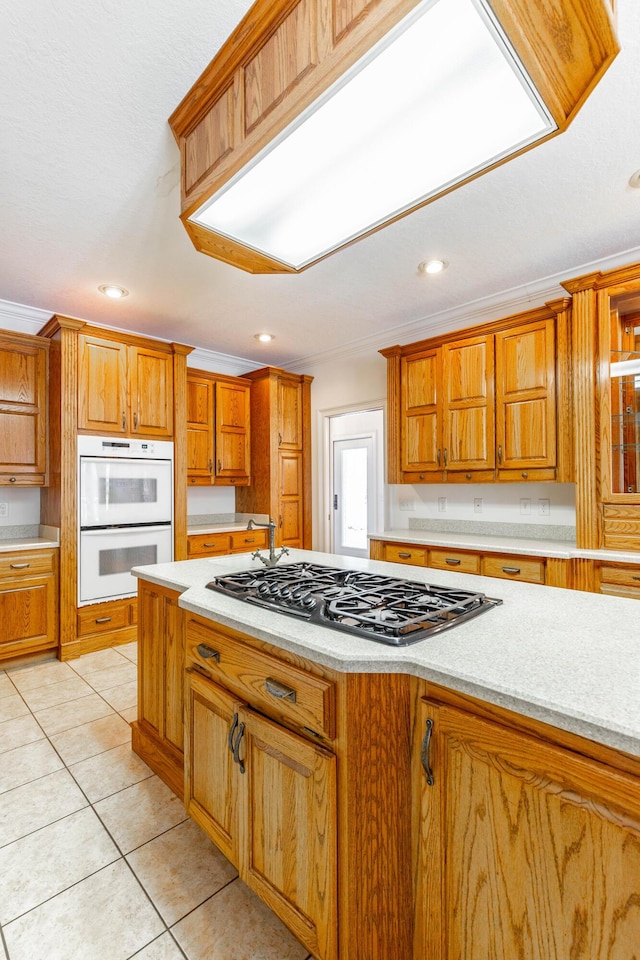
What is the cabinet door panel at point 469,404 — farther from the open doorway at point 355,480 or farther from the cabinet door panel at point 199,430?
the cabinet door panel at point 199,430

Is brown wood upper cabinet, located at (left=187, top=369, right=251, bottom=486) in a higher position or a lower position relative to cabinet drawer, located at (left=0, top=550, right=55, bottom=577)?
higher

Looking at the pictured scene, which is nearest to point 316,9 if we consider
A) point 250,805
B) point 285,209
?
point 285,209

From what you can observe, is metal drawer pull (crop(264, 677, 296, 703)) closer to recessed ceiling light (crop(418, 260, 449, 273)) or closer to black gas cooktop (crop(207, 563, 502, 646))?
black gas cooktop (crop(207, 563, 502, 646))

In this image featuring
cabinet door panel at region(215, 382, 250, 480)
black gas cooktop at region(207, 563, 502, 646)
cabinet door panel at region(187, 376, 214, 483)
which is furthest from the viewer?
cabinet door panel at region(215, 382, 250, 480)

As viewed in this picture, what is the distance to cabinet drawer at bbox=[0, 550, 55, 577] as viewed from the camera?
3096 mm

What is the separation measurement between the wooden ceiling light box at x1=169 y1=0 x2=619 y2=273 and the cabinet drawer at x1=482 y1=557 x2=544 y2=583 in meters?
2.15

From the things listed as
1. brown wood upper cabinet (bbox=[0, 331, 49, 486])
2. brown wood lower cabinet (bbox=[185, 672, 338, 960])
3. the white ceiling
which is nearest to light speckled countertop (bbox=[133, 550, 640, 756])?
brown wood lower cabinet (bbox=[185, 672, 338, 960])

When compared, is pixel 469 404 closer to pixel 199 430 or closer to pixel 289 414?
pixel 289 414

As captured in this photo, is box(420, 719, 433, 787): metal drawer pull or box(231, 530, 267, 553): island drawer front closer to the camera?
box(420, 719, 433, 787): metal drawer pull

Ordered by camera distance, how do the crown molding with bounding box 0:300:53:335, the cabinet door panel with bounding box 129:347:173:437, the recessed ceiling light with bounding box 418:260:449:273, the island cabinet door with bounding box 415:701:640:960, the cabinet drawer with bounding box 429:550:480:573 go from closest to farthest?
the island cabinet door with bounding box 415:701:640:960 < the recessed ceiling light with bounding box 418:260:449:273 < the cabinet drawer with bounding box 429:550:480:573 < the crown molding with bounding box 0:300:53:335 < the cabinet door panel with bounding box 129:347:173:437

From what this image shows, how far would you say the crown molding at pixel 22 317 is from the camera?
3.47 meters

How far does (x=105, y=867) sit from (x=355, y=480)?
393cm

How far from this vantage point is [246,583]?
1.67 metres

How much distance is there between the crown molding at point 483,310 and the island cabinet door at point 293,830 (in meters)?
2.93
